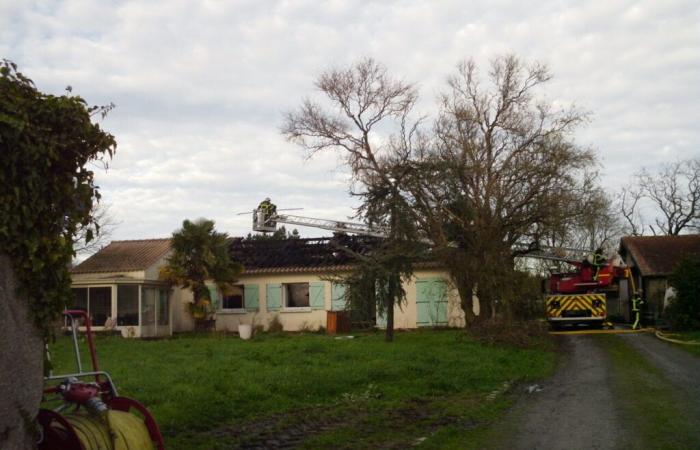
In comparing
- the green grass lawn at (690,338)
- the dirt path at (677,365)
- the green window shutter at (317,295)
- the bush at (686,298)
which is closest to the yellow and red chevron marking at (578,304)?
the bush at (686,298)

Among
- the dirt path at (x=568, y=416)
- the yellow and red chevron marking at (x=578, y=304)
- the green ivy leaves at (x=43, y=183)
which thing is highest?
the green ivy leaves at (x=43, y=183)

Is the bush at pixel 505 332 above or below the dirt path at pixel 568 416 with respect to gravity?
above

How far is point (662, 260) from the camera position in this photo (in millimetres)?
33562

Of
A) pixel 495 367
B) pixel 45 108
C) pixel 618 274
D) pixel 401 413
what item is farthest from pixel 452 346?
pixel 45 108

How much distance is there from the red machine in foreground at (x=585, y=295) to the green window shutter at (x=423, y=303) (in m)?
4.67

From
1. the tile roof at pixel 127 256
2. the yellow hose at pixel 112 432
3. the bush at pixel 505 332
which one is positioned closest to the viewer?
the yellow hose at pixel 112 432

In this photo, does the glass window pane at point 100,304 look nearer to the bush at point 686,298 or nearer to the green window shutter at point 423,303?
the green window shutter at point 423,303

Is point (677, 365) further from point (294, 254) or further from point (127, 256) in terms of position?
point (127, 256)

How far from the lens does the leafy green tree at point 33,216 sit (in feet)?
16.9

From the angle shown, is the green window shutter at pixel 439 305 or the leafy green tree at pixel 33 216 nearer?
the leafy green tree at pixel 33 216

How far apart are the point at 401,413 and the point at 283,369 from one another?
395 cm

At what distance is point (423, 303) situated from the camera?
1203 inches

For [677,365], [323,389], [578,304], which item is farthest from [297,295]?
[323,389]

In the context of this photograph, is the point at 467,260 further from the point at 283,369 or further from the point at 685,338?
the point at 283,369
